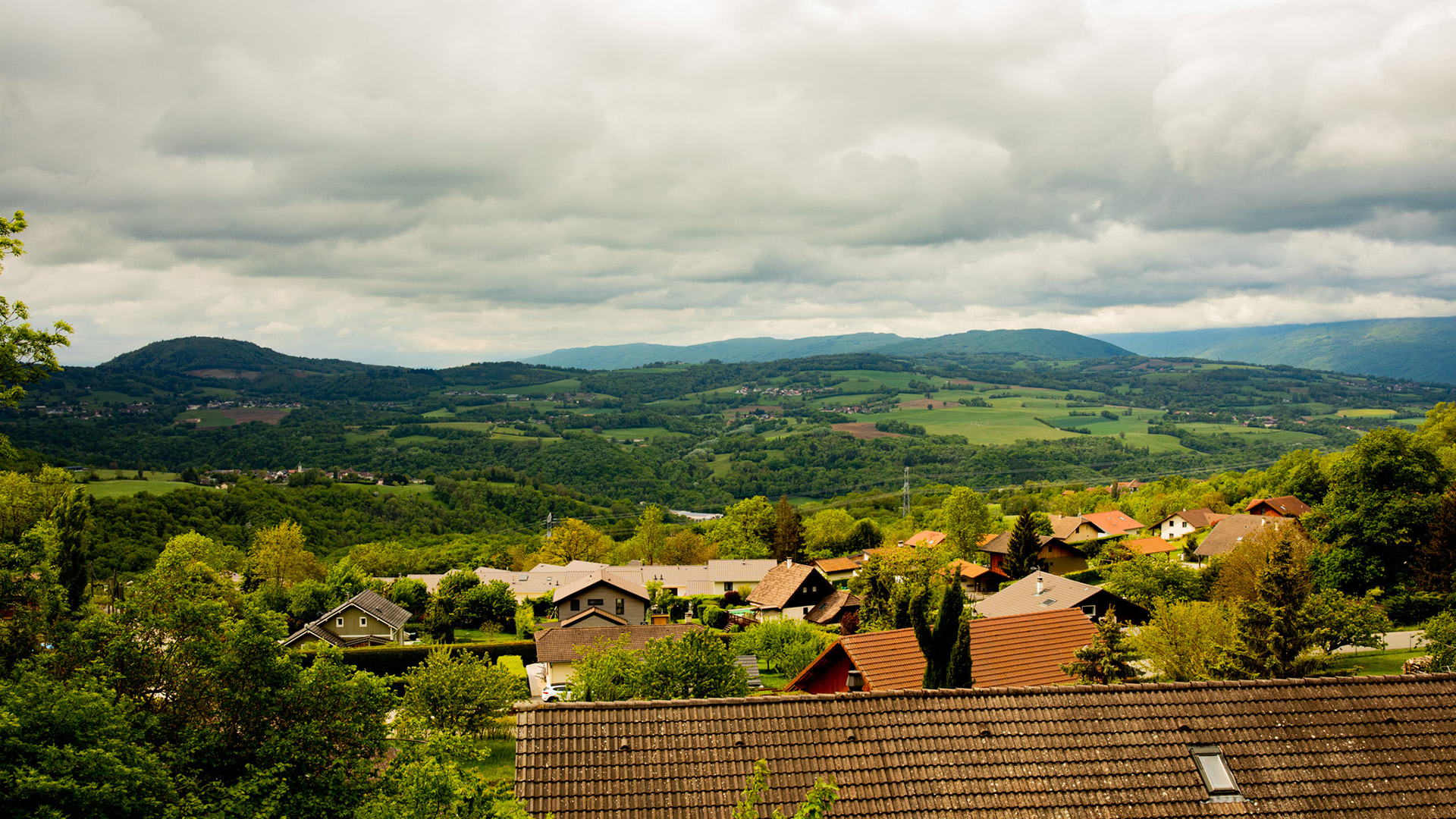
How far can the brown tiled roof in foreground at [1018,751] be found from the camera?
10.5 meters

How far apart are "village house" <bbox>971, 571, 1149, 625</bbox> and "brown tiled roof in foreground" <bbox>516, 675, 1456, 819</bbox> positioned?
2701cm

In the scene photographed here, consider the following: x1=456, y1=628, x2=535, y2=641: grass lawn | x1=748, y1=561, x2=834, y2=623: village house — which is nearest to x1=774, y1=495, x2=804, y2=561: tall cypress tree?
x1=748, y1=561, x2=834, y2=623: village house

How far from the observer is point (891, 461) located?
190m

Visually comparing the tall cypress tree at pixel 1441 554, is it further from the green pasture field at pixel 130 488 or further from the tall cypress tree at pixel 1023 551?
the green pasture field at pixel 130 488

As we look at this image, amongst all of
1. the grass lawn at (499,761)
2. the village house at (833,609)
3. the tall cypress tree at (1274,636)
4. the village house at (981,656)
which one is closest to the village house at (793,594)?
the village house at (833,609)

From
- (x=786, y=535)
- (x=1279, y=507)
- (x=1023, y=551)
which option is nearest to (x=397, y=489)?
(x=786, y=535)

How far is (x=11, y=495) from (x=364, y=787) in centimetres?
5052

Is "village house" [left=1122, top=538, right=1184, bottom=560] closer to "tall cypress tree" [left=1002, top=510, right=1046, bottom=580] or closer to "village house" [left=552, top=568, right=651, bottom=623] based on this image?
"tall cypress tree" [left=1002, top=510, right=1046, bottom=580]

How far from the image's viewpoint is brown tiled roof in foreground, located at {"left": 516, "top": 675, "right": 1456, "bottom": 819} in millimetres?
10453

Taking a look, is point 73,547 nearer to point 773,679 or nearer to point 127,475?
point 773,679

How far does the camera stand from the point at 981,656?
24.9 m

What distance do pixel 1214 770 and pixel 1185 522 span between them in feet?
270

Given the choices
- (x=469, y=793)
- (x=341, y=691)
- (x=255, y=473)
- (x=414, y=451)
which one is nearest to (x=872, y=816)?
(x=469, y=793)

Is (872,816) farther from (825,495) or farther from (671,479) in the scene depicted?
(671,479)
